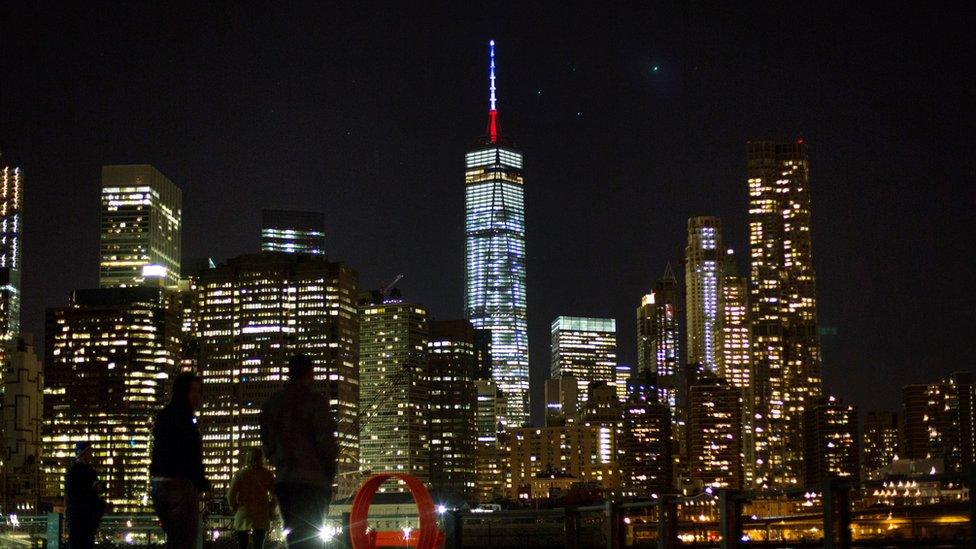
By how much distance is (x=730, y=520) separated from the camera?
11.7 metres

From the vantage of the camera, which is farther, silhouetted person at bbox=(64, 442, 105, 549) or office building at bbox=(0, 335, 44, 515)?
office building at bbox=(0, 335, 44, 515)

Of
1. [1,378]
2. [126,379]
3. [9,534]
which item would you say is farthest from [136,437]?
[9,534]

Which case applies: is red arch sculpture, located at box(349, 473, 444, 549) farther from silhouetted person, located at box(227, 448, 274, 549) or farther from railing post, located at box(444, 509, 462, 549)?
silhouetted person, located at box(227, 448, 274, 549)

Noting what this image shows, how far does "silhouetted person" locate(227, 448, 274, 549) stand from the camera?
1349 cm

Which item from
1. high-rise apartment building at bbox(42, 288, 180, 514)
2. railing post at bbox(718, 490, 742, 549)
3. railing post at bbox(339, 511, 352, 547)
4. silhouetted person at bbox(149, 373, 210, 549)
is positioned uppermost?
high-rise apartment building at bbox(42, 288, 180, 514)

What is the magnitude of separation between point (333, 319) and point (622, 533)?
184741 mm

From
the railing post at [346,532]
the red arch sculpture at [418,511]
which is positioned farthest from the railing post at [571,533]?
the railing post at [346,532]

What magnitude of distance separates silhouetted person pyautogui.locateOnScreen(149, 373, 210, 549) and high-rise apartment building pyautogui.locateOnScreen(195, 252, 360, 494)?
568 feet

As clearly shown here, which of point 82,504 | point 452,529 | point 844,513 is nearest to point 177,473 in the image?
point 82,504

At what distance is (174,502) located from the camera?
996 centimetres

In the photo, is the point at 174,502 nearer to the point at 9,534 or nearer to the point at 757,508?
the point at 9,534

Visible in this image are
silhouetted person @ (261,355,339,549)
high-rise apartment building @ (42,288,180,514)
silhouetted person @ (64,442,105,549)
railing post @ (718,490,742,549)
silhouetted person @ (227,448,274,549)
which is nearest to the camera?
silhouetted person @ (261,355,339,549)

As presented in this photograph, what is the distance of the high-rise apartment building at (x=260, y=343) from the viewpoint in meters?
185

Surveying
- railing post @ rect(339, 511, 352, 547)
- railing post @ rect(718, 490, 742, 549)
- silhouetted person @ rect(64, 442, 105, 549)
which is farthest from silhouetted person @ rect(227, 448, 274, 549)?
railing post @ rect(718, 490, 742, 549)
